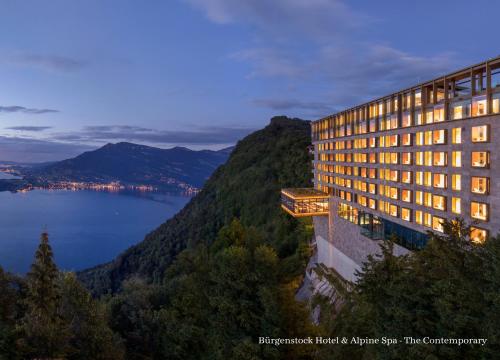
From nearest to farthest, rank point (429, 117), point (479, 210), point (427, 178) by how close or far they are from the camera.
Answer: point (479, 210) → point (429, 117) → point (427, 178)

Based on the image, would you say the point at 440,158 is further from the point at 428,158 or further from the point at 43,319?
the point at 43,319

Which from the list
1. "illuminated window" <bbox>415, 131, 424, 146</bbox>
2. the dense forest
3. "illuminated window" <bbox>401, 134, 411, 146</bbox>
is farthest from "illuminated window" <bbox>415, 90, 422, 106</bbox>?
the dense forest

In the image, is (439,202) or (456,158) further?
(439,202)

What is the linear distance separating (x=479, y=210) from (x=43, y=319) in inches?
1438

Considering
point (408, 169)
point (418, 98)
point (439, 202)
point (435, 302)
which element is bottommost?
point (435, 302)

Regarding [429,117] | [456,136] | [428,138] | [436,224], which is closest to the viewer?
[456,136]

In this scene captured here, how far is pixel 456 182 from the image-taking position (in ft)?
111

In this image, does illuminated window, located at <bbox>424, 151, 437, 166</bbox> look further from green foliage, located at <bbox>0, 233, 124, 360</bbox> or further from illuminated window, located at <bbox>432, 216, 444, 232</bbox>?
green foliage, located at <bbox>0, 233, 124, 360</bbox>

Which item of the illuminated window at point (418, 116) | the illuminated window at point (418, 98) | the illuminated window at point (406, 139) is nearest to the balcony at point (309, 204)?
the illuminated window at point (406, 139)

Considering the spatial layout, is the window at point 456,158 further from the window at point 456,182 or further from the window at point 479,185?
the window at point 479,185

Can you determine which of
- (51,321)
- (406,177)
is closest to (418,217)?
(406,177)

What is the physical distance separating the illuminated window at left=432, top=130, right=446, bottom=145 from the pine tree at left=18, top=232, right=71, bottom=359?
37328 mm

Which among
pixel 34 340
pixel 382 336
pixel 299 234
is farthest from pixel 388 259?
pixel 299 234

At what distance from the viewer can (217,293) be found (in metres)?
30.2
